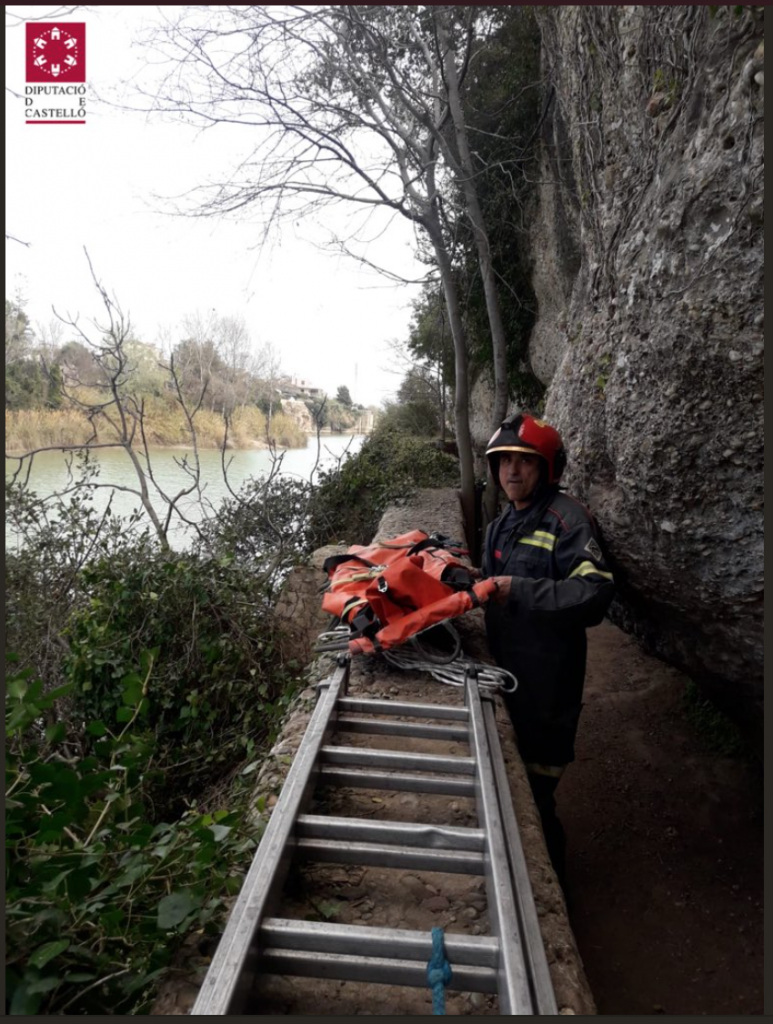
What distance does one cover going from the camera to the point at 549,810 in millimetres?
3445

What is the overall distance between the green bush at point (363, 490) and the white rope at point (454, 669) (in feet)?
16.7

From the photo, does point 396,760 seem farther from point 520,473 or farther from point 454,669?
point 520,473

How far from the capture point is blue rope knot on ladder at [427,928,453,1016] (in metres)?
1.45

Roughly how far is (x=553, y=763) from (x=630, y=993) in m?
1.72

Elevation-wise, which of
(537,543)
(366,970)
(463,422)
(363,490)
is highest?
(463,422)

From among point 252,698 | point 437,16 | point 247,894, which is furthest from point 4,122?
point 437,16

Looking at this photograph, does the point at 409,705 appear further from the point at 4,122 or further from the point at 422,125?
the point at 422,125

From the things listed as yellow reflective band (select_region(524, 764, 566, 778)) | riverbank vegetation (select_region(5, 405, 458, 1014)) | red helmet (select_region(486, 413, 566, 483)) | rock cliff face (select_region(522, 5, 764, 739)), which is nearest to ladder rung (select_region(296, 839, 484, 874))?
riverbank vegetation (select_region(5, 405, 458, 1014))

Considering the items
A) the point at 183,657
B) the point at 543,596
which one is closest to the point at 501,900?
the point at 543,596

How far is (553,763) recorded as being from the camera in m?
3.30

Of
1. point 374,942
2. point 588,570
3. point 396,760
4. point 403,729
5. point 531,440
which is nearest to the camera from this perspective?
point 374,942

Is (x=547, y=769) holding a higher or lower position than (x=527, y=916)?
lower

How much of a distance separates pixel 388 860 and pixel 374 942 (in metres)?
0.36

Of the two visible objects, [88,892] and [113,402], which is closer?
[88,892]
